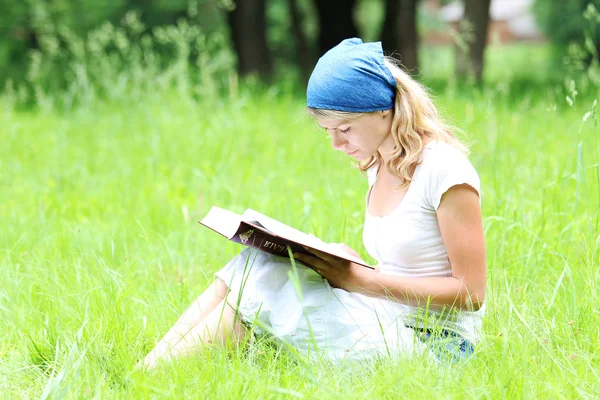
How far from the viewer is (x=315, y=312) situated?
217 centimetres

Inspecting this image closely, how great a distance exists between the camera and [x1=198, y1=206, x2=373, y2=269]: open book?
191 cm

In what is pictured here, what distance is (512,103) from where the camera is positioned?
23.6 feet

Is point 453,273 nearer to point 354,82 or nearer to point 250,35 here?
point 354,82

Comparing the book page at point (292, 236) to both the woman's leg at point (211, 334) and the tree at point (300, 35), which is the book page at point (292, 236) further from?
the tree at point (300, 35)

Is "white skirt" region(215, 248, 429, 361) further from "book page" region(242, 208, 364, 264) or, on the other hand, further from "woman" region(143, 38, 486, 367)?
"book page" region(242, 208, 364, 264)

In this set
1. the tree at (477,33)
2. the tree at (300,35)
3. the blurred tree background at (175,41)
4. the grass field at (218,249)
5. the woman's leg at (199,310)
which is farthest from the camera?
the tree at (300,35)

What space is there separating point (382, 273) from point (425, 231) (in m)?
0.17

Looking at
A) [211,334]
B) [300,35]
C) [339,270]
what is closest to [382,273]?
[339,270]

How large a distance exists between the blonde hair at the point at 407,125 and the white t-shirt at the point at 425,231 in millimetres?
33

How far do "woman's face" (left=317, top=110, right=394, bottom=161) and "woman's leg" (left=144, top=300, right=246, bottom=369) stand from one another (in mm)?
580

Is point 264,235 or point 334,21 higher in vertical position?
point 264,235

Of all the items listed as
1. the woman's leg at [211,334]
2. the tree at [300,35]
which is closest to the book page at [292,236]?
the woman's leg at [211,334]

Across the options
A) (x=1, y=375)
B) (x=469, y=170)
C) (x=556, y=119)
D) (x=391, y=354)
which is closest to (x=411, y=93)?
(x=469, y=170)

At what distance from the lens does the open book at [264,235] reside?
1.91 m
